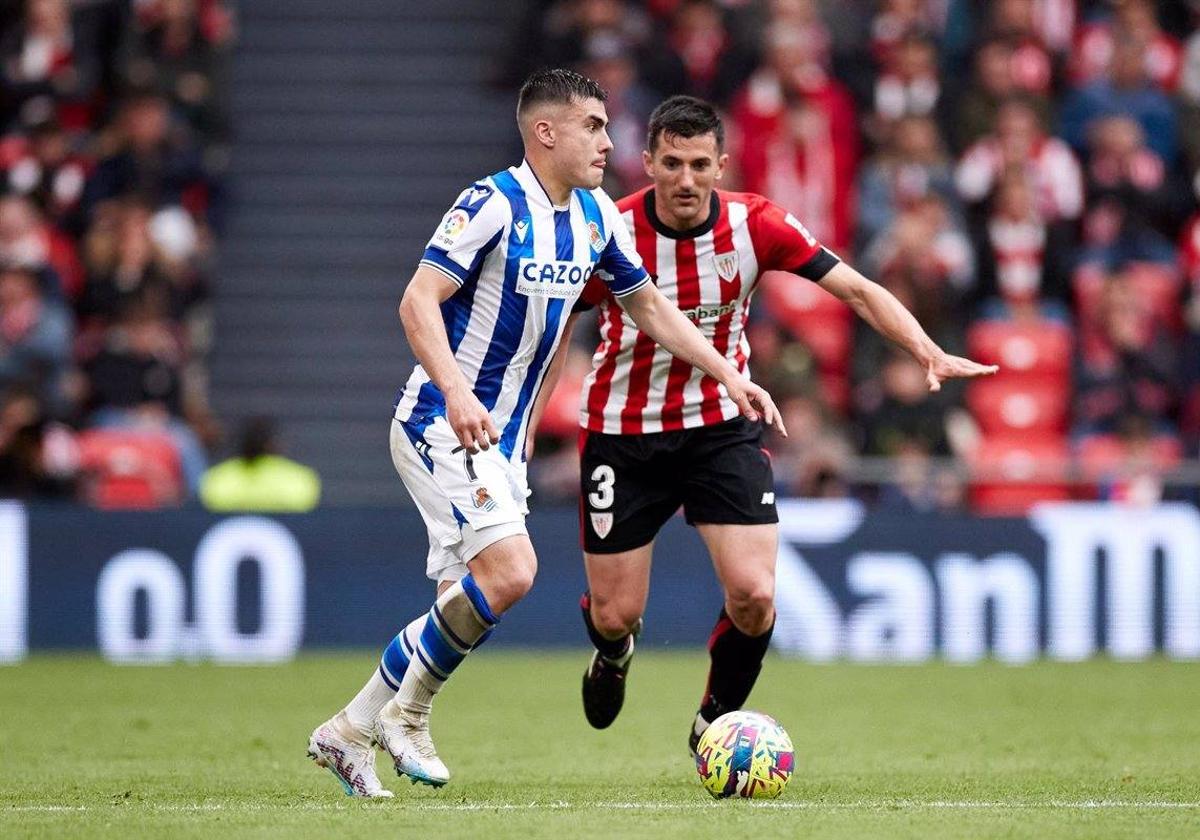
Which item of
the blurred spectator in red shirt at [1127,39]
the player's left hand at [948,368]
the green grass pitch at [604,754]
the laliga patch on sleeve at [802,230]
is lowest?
the green grass pitch at [604,754]

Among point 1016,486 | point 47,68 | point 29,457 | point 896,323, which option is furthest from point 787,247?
point 47,68

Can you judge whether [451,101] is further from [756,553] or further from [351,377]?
[756,553]

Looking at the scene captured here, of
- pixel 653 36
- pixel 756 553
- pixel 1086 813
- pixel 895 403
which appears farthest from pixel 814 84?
pixel 1086 813

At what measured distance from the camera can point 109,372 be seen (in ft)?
48.9

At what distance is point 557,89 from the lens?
24.0 feet

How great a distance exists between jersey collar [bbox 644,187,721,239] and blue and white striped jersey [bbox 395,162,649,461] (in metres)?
0.80

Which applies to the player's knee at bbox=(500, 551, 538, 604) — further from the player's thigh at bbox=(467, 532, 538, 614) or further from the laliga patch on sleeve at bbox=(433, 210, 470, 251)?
the laliga patch on sleeve at bbox=(433, 210, 470, 251)

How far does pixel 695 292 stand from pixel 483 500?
1508 millimetres

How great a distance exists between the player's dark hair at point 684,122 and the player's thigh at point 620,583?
164 centimetres

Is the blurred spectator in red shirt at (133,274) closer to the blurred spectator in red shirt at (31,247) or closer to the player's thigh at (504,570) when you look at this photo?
the blurred spectator in red shirt at (31,247)

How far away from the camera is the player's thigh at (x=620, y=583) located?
8.44m

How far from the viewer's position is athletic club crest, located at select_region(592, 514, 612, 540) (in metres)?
8.41

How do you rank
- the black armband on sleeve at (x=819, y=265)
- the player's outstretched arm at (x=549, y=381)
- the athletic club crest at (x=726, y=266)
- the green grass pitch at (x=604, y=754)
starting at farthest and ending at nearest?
the athletic club crest at (x=726, y=266) < the black armband on sleeve at (x=819, y=265) < the player's outstretched arm at (x=549, y=381) < the green grass pitch at (x=604, y=754)

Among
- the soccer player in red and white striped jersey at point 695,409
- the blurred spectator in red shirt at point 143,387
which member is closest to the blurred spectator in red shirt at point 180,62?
the blurred spectator in red shirt at point 143,387
